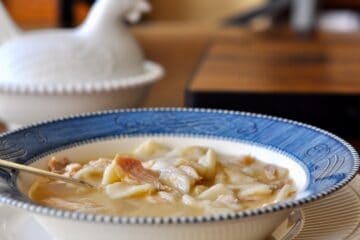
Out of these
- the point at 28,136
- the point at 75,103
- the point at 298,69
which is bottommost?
the point at 298,69

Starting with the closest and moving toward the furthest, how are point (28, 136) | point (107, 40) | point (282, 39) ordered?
1. point (28, 136)
2. point (107, 40)
3. point (282, 39)

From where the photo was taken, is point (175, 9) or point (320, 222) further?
point (175, 9)

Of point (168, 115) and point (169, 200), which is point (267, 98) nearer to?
point (168, 115)

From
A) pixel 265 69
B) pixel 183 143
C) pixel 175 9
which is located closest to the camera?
pixel 183 143

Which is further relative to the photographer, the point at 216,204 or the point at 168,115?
the point at 168,115

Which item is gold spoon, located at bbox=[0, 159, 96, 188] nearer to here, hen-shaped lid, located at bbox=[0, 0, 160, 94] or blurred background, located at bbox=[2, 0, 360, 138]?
hen-shaped lid, located at bbox=[0, 0, 160, 94]

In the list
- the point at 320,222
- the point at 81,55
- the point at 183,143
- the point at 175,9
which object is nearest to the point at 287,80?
the point at 81,55

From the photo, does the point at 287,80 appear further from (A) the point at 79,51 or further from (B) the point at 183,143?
(B) the point at 183,143

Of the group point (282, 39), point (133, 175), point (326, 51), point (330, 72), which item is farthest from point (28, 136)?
point (282, 39)

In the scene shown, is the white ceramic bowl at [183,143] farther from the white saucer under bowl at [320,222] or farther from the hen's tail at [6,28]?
the hen's tail at [6,28]
